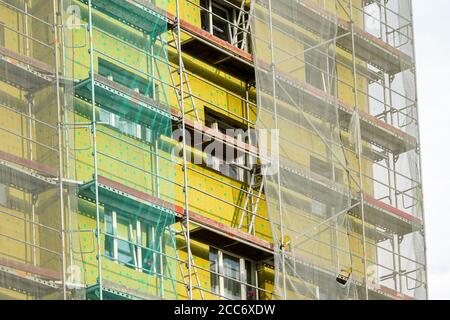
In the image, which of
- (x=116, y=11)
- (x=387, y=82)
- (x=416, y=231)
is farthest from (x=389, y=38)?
(x=116, y=11)

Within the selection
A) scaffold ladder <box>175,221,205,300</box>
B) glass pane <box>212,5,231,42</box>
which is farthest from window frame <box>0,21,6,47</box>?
glass pane <box>212,5,231,42</box>

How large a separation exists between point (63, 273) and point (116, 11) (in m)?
4.53

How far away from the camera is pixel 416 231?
30.7 metres

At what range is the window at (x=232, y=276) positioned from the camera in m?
28.7

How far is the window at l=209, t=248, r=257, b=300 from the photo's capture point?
2870cm

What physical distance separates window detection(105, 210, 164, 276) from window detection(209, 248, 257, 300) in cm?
161

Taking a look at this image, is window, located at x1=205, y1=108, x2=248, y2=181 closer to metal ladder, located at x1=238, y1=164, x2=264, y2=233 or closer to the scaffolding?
the scaffolding

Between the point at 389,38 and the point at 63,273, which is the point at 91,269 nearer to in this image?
the point at 63,273

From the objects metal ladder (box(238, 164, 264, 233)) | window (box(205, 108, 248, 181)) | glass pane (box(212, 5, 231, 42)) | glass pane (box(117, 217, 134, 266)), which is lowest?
glass pane (box(117, 217, 134, 266))

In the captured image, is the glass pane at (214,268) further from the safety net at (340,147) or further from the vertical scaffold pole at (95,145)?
the vertical scaffold pole at (95,145)

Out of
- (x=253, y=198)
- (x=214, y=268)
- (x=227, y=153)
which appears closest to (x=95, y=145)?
(x=214, y=268)

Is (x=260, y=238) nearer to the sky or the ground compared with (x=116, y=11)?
nearer to the ground

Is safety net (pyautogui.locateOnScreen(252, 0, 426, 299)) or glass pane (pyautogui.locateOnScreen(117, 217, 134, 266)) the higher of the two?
safety net (pyautogui.locateOnScreen(252, 0, 426, 299))

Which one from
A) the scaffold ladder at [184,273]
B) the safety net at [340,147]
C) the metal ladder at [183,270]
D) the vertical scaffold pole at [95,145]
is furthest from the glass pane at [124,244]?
the safety net at [340,147]
